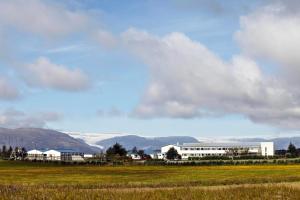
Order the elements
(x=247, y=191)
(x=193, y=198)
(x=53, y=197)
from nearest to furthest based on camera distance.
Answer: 1. (x=53, y=197)
2. (x=193, y=198)
3. (x=247, y=191)

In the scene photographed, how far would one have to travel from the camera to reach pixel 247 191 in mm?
35312

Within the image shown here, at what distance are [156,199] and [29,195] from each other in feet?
22.2

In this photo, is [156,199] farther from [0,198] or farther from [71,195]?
[0,198]

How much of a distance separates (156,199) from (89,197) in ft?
11.5

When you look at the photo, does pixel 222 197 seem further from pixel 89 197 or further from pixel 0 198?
pixel 0 198

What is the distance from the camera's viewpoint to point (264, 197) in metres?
32.2

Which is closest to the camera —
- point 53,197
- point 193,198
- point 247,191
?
point 53,197

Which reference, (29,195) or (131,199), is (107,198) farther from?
(29,195)

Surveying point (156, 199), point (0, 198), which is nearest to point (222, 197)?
point (156, 199)

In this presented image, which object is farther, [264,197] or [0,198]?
[264,197]

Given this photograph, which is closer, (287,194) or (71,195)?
(71,195)

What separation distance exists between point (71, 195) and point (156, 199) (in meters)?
4.46

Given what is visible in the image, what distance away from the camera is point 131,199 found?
30453mm

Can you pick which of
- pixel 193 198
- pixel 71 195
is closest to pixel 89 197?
pixel 71 195
